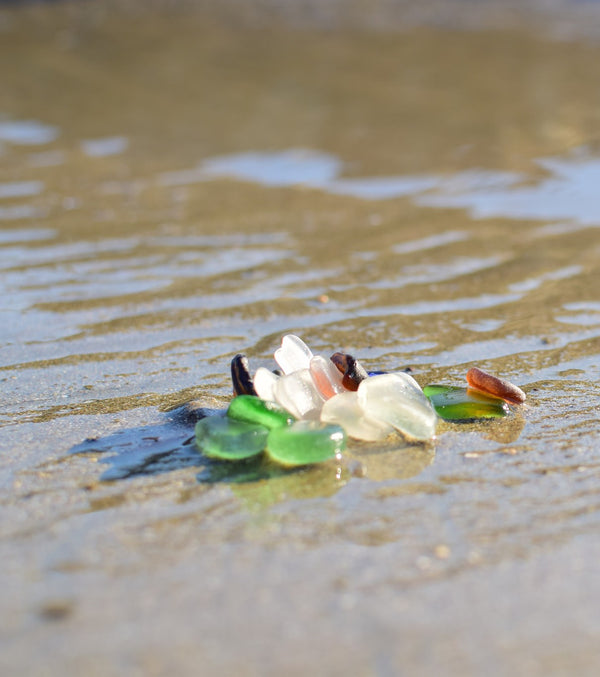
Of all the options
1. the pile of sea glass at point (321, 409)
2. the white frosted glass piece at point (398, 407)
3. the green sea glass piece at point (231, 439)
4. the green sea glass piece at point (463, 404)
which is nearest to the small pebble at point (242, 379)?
the pile of sea glass at point (321, 409)

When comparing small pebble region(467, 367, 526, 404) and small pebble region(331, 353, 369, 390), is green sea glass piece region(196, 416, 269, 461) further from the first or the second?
small pebble region(467, 367, 526, 404)

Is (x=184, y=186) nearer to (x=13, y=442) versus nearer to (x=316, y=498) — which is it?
(x=13, y=442)

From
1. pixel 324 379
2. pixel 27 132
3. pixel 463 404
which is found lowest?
pixel 463 404

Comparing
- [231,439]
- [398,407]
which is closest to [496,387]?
[398,407]

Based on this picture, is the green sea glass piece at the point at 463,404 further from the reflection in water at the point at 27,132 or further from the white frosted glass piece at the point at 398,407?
the reflection in water at the point at 27,132

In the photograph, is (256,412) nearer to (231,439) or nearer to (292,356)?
(231,439)
